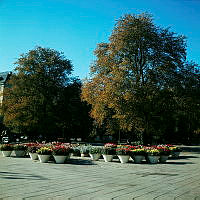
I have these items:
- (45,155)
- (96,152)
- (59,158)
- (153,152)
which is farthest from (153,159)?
(45,155)

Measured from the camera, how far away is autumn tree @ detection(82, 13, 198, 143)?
1104 inches

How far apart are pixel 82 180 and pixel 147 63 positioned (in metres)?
23.2

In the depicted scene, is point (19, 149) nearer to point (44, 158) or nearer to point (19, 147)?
point (19, 147)

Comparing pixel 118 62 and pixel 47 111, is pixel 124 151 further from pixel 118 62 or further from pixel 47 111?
pixel 47 111

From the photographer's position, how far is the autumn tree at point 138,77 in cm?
2803

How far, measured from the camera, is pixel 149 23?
100.0 ft

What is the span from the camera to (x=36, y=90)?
1587 inches

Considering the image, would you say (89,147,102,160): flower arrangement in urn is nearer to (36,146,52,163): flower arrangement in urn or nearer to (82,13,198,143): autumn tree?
(36,146,52,163): flower arrangement in urn

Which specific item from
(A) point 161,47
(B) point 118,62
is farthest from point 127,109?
(A) point 161,47

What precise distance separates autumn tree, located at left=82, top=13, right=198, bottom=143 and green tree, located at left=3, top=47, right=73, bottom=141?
11240 mm

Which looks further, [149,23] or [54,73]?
[54,73]

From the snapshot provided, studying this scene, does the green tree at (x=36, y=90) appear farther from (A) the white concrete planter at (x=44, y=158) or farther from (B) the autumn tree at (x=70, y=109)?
(A) the white concrete planter at (x=44, y=158)

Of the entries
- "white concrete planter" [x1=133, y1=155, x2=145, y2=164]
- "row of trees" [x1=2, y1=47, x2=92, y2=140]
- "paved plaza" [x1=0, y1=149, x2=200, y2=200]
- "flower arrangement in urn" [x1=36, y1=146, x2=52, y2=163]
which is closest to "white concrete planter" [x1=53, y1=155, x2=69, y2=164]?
"flower arrangement in urn" [x1=36, y1=146, x2=52, y2=163]

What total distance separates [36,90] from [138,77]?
723 inches
